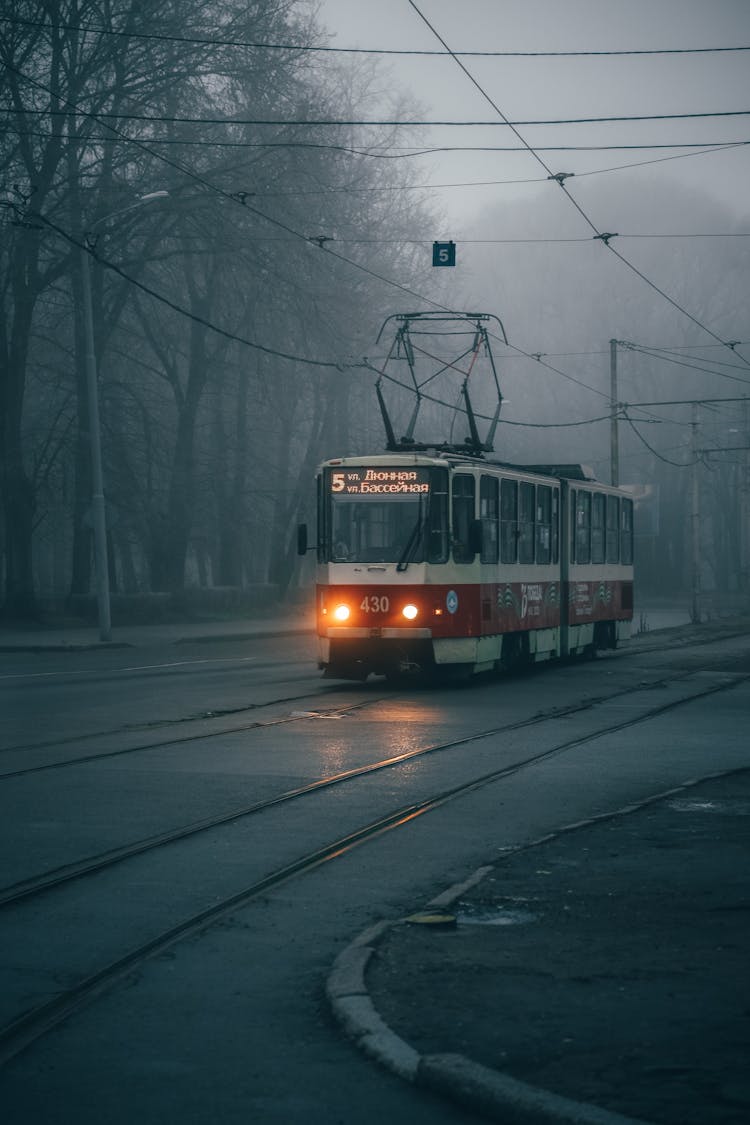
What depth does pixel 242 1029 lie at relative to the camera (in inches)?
215

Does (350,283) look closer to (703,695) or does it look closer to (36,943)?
(703,695)

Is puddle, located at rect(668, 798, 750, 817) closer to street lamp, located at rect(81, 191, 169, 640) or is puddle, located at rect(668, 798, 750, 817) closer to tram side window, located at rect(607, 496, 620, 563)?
tram side window, located at rect(607, 496, 620, 563)

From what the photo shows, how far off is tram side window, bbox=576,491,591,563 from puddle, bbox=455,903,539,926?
20072 mm

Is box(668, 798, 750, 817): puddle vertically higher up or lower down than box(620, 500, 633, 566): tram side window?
lower down

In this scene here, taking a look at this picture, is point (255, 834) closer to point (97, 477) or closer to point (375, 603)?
point (375, 603)

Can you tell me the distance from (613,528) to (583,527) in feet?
8.78

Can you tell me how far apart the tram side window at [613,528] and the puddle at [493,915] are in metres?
22.6

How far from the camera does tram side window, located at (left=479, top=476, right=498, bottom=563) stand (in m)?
21.8

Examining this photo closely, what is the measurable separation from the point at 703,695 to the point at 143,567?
45.9 meters

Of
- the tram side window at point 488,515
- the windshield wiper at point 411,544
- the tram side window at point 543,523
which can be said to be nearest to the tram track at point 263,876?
the windshield wiper at point 411,544

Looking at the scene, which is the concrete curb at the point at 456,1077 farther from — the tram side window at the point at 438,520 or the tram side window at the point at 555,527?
the tram side window at the point at 555,527

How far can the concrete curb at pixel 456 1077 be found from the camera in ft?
14.6

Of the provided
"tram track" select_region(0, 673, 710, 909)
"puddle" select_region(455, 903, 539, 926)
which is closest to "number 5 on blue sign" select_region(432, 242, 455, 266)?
"tram track" select_region(0, 673, 710, 909)

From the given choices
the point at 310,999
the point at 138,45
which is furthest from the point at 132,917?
the point at 138,45
